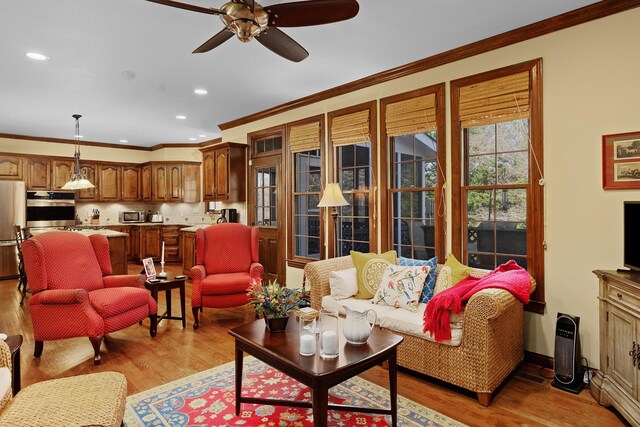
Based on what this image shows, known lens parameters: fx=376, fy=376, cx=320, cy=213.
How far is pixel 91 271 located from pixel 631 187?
187 inches

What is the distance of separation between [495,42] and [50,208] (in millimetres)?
8466

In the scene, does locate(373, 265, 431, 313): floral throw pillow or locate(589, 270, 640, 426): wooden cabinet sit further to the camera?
locate(373, 265, 431, 313): floral throw pillow

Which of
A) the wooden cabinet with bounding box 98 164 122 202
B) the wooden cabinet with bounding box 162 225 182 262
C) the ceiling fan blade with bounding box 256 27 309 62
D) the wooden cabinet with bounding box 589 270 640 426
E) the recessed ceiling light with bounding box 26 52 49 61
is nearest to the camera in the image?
the wooden cabinet with bounding box 589 270 640 426

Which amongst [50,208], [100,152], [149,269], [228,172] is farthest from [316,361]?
[100,152]

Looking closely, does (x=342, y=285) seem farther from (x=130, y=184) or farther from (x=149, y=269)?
(x=130, y=184)

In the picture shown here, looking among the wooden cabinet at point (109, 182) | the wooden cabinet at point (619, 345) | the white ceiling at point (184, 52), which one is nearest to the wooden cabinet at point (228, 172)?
the white ceiling at point (184, 52)

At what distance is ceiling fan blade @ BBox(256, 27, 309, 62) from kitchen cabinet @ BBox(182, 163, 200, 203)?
6.74m

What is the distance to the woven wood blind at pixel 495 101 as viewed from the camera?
3.26 metres

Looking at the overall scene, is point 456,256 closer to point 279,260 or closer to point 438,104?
point 438,104

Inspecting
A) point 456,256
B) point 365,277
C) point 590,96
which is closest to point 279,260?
point 365,277

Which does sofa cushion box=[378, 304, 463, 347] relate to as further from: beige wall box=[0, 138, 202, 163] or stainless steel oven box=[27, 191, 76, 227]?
stainless steel oven box=[27, 191, 76, 227]

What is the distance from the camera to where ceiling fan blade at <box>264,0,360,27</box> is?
6.98 ft

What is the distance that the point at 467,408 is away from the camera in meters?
2.51

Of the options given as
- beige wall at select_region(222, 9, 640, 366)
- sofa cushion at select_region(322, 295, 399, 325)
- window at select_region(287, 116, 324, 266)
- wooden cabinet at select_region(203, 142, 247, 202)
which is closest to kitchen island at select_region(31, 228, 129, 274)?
wooden cabinet at select_region(203, 142, 247, 202)
